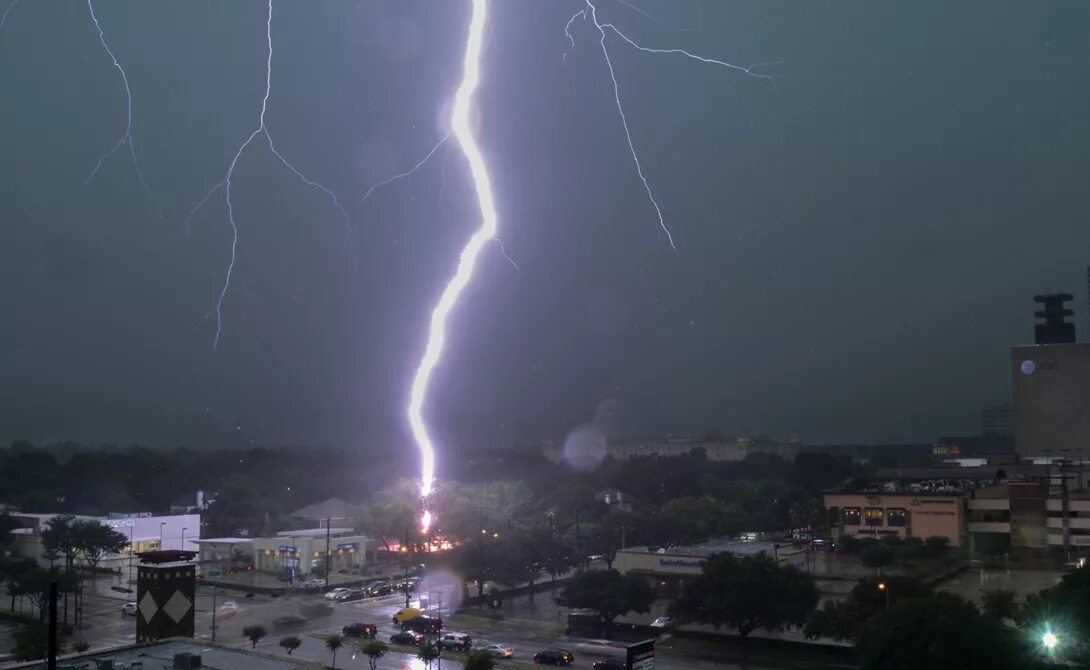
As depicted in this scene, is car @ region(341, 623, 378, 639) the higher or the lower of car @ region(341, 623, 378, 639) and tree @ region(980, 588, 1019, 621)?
the lower

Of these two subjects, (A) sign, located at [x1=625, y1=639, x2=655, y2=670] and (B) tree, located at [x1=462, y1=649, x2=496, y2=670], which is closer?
(A) sign, located at [x1=625, y1=639, x2=655, y2=670]

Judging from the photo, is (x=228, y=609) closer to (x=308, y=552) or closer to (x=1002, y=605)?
(x=308, y=552)

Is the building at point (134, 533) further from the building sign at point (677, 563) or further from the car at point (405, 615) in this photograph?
the building sign at point (677, 563)

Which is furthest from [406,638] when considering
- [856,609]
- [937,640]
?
[937,640]

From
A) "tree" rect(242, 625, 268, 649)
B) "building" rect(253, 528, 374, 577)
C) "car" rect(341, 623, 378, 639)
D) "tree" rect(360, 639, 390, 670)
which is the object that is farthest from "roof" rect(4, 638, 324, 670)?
"building" rect(253, 528, 374, 577)

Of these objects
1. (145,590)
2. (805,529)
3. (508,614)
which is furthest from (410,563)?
(145,590)

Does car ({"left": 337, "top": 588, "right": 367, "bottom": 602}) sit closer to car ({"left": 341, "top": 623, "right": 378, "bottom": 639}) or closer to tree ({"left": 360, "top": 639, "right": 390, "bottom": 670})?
car ({"left": 341, "top": 623, "right": 378, "bottom": 639})
